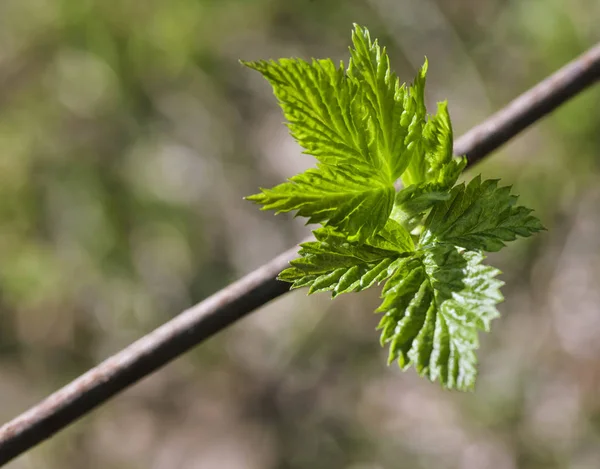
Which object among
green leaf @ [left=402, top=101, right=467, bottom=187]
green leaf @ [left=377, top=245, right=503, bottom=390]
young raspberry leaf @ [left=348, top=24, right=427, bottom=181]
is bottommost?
green leaf @ [left=377, top=245, right=503, bottom=390]

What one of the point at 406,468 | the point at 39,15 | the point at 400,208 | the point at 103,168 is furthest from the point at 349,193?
the point at 39,15

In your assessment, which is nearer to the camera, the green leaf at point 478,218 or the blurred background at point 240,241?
the green leaf at point 478,218

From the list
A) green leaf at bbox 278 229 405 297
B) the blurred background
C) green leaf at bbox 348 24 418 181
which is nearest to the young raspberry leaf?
green leaf at bbox 348 24 418 181

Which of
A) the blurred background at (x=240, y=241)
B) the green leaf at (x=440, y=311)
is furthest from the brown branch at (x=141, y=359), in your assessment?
the blurred background at (x=240, y=241)

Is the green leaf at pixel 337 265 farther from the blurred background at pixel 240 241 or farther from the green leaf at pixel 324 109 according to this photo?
the blurred background at pixel 240 241

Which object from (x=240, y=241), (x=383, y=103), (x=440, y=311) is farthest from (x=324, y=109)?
(x=240, y=241)

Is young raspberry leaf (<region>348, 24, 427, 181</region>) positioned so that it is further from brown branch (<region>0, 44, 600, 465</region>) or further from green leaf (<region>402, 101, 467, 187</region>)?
brown branch (<region>0, 44, 600, 465</region>)

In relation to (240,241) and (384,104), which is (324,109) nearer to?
(384,104)

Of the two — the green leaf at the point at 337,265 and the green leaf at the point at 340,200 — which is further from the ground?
the green leaf at the point at 340,200
